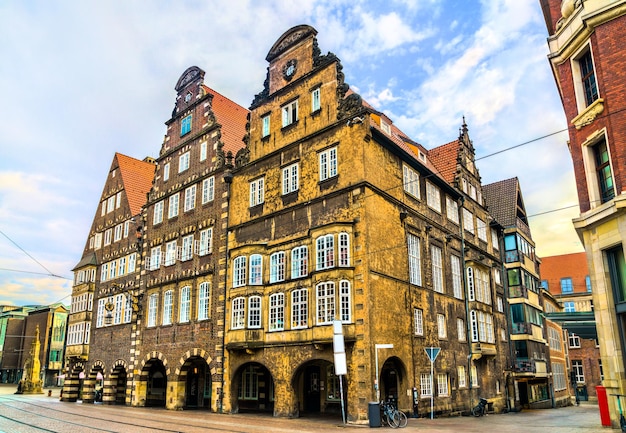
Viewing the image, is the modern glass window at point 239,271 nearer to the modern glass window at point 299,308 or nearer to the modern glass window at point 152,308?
the modern glass window at point 299,308

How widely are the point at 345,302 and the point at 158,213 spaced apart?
769 inches

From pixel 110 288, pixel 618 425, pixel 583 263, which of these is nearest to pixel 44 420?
pixel 110 288

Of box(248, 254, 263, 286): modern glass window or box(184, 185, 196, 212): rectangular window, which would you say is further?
box(184, 185, 196, 212): rectangular window

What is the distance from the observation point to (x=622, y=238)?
631 inches

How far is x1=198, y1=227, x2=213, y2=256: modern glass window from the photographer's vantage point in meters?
30.9

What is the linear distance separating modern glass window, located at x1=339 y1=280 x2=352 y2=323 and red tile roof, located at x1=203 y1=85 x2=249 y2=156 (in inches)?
559

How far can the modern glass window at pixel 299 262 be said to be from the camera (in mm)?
24484

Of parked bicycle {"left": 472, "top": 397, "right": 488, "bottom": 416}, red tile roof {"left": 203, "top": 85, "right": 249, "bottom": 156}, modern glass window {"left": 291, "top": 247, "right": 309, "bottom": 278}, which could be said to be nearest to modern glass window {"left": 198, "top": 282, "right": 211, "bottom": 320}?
modern glass window {"left": 291, "top": 247, "right": 309, "bottom": 278}

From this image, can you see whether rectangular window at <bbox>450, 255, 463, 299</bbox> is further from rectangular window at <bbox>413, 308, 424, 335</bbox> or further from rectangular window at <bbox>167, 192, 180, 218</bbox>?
rectangular window at <bbox>167, 192, 180, 218</bbox>

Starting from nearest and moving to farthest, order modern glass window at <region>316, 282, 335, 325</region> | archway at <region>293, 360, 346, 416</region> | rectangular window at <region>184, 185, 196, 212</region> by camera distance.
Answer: modern glass window at <region>316, 282, 335, 325</region> < archway at <region>293, 360, 346, 416</region> < rectangular window at <region>184, 185, 196, 212</region>

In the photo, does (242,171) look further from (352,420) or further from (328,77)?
(352,420)

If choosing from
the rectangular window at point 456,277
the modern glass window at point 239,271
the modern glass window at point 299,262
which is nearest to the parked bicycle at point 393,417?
the modern glass window at point 299,262

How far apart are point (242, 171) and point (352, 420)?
50.2ft

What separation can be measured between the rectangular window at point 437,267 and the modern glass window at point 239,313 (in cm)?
1042
